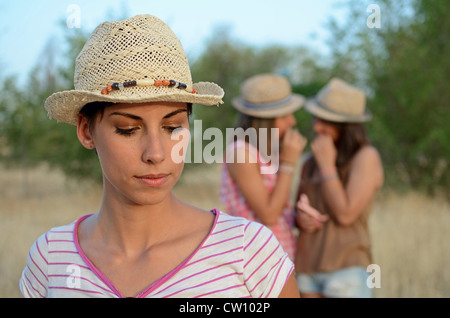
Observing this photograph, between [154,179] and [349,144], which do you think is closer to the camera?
[154,179]

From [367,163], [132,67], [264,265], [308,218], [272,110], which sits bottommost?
[308,218]

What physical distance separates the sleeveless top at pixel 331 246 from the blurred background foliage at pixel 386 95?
21.1ft

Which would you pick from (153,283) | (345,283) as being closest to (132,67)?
(153,283)

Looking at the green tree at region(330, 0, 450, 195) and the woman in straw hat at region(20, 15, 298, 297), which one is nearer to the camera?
the woman in straw hat at region(20, 15, 298, 297)

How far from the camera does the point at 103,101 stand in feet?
5.06

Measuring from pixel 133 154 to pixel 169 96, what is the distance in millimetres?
207

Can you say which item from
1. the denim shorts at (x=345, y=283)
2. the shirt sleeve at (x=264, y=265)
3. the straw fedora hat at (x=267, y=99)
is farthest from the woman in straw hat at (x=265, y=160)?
the shirt sleeve at (x=264, y=265)

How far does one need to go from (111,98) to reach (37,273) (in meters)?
0.66

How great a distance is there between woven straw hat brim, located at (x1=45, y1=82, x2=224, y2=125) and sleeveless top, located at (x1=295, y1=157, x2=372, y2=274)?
1689 mm

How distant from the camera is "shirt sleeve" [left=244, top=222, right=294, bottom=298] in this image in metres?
1.50

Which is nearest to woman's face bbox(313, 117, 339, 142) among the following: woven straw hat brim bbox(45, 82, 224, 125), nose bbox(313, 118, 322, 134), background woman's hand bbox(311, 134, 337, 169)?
nose bbox(313, 118, 322, 134)

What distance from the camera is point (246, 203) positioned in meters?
3.03

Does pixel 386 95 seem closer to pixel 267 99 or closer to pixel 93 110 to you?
pixel 267 99

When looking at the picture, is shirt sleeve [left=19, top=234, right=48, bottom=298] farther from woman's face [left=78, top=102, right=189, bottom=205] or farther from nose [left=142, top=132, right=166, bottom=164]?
nose [left=142, top=132, right=166, bottom=164]
